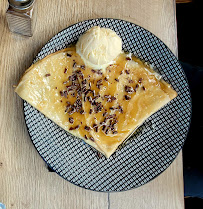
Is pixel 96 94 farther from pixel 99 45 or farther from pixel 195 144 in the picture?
pixel 195 144

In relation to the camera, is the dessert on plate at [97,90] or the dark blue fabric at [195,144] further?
the dark blue fabric at [195,144]

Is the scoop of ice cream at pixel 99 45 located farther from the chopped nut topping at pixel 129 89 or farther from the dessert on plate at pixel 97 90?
the chopped nut topping at pixel 129 89

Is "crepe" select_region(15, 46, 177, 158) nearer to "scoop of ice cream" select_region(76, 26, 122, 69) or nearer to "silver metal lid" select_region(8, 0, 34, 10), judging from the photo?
"scoop of ice cream" select_region(76, 26, 122, 69)

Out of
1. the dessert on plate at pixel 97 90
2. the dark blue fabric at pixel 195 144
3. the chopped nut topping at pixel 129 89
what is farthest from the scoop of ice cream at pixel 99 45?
the dark blue fabric at pixel 195 144

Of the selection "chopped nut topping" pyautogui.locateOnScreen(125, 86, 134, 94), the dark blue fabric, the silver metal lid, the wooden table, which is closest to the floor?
the dark blue fabric

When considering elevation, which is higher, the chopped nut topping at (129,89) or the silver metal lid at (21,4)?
the silver metal lid at (21,4)

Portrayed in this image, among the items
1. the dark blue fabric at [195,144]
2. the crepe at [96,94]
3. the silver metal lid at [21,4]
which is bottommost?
the dark blue fabric at [195,144]
